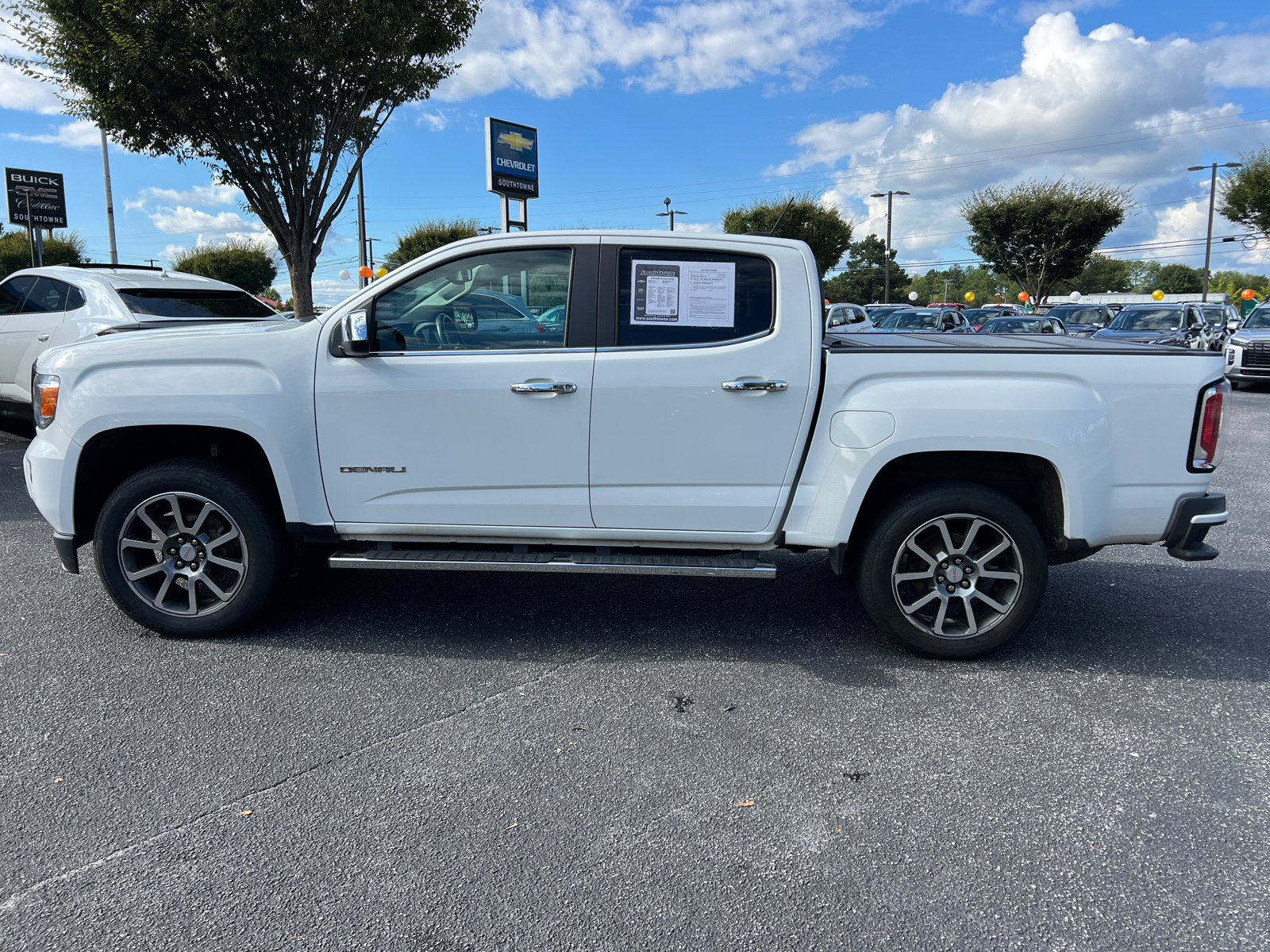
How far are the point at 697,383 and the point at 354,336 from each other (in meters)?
1.58

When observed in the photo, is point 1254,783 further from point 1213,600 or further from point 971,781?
point 1213,600

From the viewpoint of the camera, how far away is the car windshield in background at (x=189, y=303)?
8.13 metres

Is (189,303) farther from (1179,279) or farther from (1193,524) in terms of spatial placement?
(1179,279)

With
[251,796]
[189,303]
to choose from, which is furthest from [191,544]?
[189,303]

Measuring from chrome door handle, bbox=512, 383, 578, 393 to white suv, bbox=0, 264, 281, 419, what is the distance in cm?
508

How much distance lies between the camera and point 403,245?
48.5 meters

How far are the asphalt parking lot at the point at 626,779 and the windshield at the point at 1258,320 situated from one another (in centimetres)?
1673

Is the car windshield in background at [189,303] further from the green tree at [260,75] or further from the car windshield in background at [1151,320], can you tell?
the car windshield in background at [1151,320]

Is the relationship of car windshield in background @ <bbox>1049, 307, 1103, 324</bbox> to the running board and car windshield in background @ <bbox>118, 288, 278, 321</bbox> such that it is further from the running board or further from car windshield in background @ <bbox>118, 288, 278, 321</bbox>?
the running board

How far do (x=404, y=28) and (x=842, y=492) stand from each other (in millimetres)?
12448

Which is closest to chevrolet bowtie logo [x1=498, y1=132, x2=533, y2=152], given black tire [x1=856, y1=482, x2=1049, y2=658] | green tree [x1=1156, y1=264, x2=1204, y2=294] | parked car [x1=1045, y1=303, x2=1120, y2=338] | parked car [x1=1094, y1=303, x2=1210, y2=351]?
parked car [x1=1045, y1=303, x2=1120, y2=338]

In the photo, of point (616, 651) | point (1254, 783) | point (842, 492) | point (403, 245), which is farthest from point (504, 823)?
point (403, 245)

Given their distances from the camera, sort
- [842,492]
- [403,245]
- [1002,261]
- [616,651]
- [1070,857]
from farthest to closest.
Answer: [403,245], [1002,261], [616,651], [842,492], [1070,857]

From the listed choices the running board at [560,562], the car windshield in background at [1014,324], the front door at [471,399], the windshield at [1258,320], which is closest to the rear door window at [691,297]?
the front door at [471,399]
